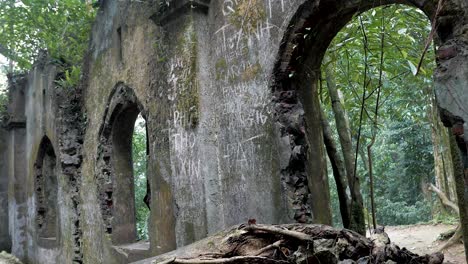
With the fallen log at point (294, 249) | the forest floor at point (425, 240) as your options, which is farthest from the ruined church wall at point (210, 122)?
the forest floor at point (425, 240)

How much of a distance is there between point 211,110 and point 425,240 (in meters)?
6.17

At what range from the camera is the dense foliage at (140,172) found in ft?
42.0

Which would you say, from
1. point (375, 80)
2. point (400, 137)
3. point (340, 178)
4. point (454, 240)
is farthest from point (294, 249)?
point (400, 137)

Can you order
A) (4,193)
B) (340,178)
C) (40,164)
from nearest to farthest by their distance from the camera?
1. (340,178)
2. (40,164)
3. (4,193)

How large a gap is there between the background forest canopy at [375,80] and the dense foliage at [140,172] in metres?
0.04

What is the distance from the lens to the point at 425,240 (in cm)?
866

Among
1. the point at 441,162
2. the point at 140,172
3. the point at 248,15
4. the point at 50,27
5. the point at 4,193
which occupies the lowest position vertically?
the point at 441,162

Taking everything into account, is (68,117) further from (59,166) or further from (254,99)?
(254,99)

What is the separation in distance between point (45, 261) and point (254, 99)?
6921 millimetres

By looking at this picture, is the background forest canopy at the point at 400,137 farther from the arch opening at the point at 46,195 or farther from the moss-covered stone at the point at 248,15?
the arch opening at the point at 46,195

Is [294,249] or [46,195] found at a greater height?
[46,195]

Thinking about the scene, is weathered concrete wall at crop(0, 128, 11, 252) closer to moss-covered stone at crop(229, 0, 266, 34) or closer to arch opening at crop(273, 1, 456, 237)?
moss-covered stone at crop(229, 0, 266, 34)

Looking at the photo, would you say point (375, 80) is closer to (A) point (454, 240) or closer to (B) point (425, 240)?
(A) point (454, 240)

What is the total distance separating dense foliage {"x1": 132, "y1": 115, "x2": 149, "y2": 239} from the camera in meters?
12.8
